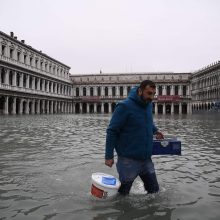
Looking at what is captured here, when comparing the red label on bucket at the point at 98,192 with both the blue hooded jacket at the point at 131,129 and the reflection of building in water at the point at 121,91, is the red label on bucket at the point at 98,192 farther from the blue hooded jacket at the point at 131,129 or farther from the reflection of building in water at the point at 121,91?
the reflection of building in water at the point at 121,91

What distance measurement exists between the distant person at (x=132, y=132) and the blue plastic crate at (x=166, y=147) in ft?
1.83

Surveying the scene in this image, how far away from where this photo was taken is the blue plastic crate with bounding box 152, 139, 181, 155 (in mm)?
5773

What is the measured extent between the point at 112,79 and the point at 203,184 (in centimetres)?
9634

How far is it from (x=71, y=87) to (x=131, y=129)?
94659mm

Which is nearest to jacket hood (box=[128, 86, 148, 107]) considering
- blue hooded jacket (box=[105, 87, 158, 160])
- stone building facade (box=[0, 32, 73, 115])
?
blue hooded jacket (box=[105, 87, 158, 160])

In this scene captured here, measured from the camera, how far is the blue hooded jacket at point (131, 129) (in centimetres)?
505

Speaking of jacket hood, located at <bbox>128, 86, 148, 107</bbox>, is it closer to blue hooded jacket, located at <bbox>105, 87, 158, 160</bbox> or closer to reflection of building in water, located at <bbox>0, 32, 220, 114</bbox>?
blue hooded jacket, located at <bbox>105, 87, 158, 160</bbox>

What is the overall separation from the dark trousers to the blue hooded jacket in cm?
10

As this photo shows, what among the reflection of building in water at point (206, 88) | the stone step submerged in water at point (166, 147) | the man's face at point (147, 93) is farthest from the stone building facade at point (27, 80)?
the man's face at point (147, 93)

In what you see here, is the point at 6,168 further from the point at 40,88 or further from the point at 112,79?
the point at 112,79

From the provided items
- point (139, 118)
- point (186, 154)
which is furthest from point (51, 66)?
point (139, 118)

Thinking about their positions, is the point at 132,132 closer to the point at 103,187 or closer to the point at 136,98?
the point at 136,98

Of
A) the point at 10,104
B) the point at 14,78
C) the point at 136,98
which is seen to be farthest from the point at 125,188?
the point at 10,104

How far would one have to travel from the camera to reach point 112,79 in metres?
102
